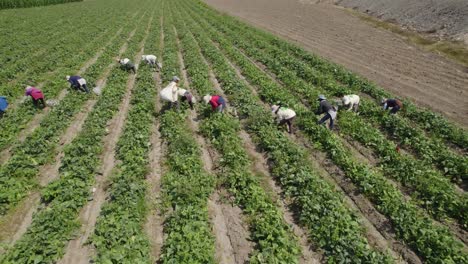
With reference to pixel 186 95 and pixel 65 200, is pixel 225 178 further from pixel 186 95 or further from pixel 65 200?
pixel 186 95

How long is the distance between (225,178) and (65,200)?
165 inches

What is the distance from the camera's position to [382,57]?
21.7 m

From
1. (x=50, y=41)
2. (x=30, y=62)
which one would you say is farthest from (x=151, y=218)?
(x=50, y=41)

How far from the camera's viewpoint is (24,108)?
12461mm

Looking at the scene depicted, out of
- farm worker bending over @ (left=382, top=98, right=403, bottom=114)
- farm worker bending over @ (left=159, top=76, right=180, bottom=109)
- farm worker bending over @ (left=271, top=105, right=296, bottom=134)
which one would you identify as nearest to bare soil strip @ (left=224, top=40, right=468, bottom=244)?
farm worker bending over @ (left=271, top=105, right=296, bottom=134)

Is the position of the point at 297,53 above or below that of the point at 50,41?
above

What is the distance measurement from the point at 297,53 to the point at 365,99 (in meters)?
8.65

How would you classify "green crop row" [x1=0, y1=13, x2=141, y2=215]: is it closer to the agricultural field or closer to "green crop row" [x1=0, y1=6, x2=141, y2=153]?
the agricultural field

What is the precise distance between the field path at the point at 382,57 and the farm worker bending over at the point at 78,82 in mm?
15460

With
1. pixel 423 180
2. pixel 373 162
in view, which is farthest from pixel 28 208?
pixel 423 180

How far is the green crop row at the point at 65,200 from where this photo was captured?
247 inches

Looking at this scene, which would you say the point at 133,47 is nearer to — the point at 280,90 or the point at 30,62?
the point at 30,62

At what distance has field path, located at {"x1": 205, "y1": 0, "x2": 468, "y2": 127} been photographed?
609 inches

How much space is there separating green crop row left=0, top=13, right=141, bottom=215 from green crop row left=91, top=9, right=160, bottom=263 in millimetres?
2261
